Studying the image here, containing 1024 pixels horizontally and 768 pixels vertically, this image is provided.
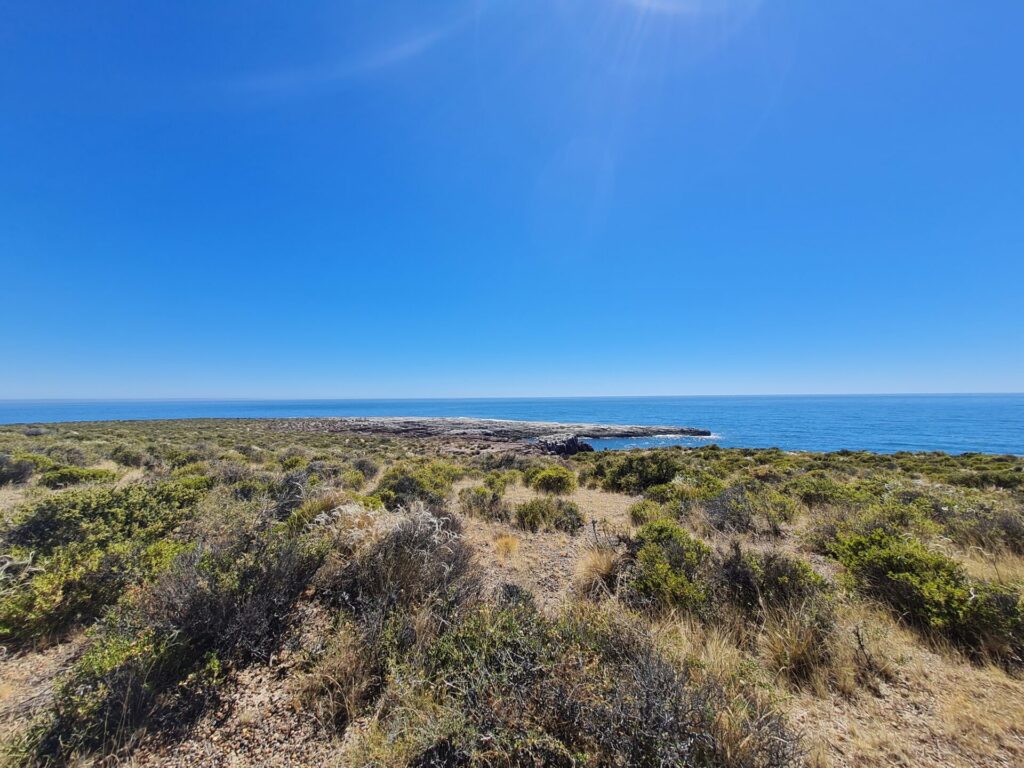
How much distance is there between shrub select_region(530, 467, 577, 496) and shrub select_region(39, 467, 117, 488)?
38.3ft

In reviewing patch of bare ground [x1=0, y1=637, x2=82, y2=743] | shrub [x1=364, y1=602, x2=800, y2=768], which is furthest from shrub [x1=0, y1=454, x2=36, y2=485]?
shrub [x1=364, y1=602, x2=800, y2=768]

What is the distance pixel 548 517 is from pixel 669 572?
3.54m

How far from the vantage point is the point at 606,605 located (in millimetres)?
4070

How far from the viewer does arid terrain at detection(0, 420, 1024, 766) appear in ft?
7.82

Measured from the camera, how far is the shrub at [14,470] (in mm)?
9562

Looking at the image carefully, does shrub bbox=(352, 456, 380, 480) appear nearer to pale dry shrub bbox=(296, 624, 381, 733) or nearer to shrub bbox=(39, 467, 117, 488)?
shrub bbox=(39, 467, 117, 488)

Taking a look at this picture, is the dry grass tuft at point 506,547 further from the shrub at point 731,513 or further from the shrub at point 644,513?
the shrub at point 731,513

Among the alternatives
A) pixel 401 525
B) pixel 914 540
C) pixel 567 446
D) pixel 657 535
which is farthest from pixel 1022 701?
pixel 567 446

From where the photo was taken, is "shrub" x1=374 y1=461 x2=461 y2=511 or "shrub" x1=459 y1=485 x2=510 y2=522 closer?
"shrub" x1=374 y1=461 x2=461 y2=511

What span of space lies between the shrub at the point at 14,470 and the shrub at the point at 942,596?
60.9 ft

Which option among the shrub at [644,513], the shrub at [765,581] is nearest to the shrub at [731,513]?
the shrub at [644,513]

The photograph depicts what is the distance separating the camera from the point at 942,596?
151 inches

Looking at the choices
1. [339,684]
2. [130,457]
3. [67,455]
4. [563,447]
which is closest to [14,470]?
[130,457]

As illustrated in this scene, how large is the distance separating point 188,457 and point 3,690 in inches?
533
